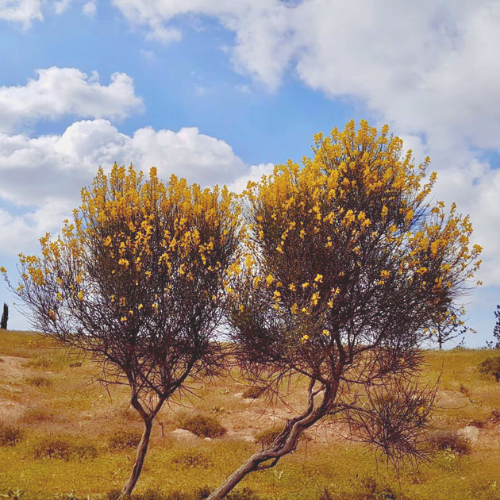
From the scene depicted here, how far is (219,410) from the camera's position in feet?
103

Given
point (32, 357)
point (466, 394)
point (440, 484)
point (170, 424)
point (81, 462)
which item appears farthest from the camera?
point (32, 357)

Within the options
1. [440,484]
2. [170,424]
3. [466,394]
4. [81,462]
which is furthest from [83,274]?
[466,394]

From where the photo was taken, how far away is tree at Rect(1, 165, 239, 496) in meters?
16.3

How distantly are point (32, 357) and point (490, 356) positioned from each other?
37.1 metres

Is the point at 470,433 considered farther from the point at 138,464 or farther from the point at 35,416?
the point at 35,416

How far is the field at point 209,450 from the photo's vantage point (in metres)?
20.6

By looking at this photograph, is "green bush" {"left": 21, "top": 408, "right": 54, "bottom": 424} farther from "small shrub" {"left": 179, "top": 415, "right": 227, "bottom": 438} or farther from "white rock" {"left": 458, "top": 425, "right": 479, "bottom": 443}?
"white rock" {"left": 458, "top": 425, "right": 479, "bottom": 443}

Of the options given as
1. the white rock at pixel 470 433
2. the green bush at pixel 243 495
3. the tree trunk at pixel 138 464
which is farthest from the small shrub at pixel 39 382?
A: the white rock at pixel 470 433

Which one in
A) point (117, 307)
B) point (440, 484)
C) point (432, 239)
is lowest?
→ point (440, 484)

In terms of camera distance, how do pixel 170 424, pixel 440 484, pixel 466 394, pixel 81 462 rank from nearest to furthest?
pixel 440 484 → pixel 81 462 → pixel 170 424 → pixel 466 394

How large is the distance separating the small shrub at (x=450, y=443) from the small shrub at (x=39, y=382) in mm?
25507

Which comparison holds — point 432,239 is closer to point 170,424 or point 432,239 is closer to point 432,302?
point 432,302

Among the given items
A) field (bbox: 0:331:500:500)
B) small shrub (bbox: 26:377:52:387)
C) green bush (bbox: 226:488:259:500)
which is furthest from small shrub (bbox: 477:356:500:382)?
small shrub (bbox: 26:377:52:387)

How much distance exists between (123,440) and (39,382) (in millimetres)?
12418
